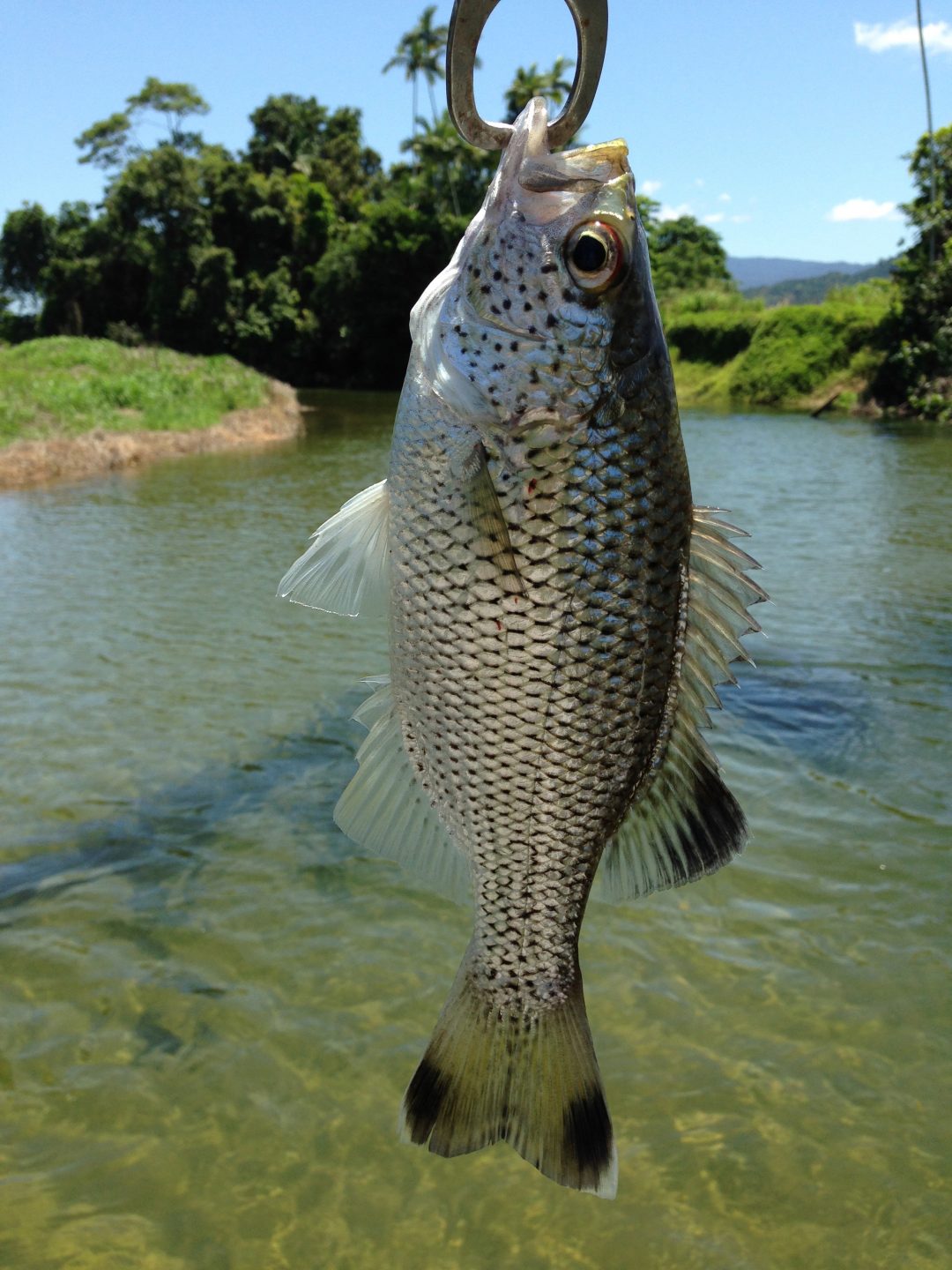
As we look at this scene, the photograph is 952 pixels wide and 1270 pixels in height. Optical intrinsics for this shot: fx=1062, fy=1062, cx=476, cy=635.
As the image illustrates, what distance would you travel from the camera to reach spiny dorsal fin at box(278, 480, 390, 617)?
2.04 m

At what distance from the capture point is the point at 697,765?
204 centimetres

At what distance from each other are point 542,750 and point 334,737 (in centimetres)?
495

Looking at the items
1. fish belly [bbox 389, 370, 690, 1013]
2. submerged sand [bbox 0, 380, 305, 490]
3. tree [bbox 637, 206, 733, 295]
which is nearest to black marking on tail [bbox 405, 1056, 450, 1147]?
fish belly [bbox 389, 370, 690, 1013]

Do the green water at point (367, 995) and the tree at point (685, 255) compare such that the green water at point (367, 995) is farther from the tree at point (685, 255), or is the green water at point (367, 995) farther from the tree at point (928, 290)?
the tree at point (685, 255)

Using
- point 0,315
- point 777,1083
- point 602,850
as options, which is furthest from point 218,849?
point 0,315

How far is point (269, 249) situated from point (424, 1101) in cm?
5551

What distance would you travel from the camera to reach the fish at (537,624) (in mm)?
1812

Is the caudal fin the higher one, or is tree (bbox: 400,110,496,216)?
tree (bbox: 400,110,496,216)

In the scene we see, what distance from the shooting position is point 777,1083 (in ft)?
12.2

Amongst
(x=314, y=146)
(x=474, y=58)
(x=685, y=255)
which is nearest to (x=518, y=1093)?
(x=474, y=58)

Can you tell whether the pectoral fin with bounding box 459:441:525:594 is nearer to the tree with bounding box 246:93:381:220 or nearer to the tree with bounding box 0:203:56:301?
the tree with bounding box 246:93:381:220

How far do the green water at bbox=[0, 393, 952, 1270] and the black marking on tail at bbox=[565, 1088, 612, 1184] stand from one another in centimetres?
145

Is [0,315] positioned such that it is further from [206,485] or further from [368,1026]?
[368,1026]

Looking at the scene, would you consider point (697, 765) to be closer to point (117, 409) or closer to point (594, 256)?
point (594, 256)
